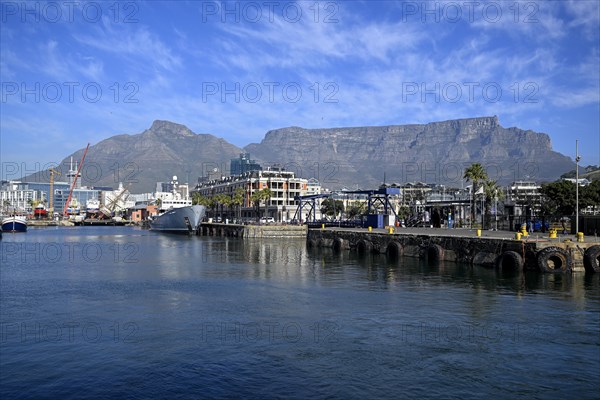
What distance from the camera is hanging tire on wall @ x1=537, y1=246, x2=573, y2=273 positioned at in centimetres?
3978

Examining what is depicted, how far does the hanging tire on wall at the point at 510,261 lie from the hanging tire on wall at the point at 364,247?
23.2 meters

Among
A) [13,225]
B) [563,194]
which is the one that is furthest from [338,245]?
[13,225]

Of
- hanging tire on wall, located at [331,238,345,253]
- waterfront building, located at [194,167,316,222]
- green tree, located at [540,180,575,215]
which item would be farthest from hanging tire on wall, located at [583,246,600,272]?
waterfront building, located at [194,167,316,222]

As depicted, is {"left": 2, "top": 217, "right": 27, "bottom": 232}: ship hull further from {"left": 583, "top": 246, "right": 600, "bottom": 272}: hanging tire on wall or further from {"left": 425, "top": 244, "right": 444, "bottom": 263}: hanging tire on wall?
{"left": 583, "top": 246, "right": 600, "bottom": 272}: hanging tire on wall

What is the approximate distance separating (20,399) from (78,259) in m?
46.2

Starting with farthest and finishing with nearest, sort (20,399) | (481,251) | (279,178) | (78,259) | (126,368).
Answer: (279,178), (78,259), (481,251), (126,368), (20,399)

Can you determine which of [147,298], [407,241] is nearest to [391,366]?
[147,298]

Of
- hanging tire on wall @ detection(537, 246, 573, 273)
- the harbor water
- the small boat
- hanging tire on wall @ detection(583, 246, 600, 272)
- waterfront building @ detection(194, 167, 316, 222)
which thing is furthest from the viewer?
waterfront building @ detection(194, 167, 316, 222)

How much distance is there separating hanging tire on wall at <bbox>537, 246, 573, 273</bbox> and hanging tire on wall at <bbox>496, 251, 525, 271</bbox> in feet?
5.84

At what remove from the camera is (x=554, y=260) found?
1585 inches

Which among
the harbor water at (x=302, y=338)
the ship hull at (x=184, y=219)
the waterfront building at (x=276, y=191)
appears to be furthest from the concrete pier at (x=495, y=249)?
the waterfront building at (x=276, y=191)

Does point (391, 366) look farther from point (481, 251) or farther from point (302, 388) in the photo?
point (481, 251)

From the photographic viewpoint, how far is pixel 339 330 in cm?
2252

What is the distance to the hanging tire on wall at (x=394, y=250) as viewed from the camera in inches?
2326
